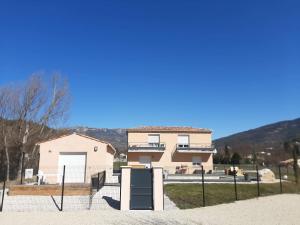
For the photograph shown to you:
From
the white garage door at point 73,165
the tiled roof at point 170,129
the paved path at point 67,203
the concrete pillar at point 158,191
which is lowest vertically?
the paved path at point 67,203

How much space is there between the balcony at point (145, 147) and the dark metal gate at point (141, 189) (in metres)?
24.7

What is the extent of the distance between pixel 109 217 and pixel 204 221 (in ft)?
11.1

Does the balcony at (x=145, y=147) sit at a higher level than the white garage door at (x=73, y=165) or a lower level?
higher

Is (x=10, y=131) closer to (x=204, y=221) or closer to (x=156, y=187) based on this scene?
(x=156, y=187)

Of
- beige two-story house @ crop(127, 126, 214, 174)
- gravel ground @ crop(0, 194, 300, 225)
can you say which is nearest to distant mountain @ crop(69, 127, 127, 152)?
beige two-story house @ crop(127, 126, 214, 174)

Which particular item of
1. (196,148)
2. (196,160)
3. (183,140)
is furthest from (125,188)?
(196,160)

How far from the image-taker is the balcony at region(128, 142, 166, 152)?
129 ft

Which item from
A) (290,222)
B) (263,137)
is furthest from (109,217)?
(263,137)

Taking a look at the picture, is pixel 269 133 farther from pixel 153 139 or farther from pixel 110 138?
pixel 153 139

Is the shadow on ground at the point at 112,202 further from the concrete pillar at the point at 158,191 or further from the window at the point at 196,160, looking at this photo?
the window at the point at 196,160

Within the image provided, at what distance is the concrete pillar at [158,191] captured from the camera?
14.1m

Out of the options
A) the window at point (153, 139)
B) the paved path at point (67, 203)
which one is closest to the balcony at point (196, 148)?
the window at point (153, 139)

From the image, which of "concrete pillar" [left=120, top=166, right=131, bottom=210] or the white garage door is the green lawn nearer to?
"concrete pillar" [left=120, top=166, right=131, bottom=210]

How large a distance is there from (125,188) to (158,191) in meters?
1.40
